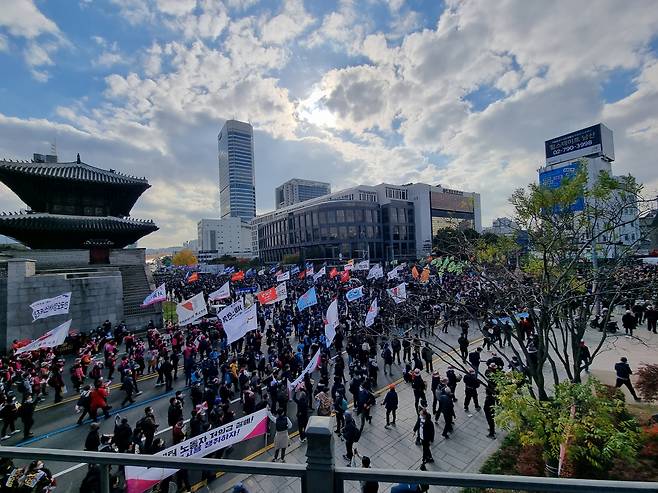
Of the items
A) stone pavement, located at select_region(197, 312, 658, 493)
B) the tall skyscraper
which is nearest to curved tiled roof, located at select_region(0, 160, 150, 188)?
stone pavement, located at select_region(197, 312, 658, 493)

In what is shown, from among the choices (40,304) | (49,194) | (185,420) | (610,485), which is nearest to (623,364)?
(610,485)

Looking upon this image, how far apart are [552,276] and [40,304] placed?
24.6m

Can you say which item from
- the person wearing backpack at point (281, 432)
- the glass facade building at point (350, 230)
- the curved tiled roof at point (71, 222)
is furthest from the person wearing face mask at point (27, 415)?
the glass facade building at point (350, 230)

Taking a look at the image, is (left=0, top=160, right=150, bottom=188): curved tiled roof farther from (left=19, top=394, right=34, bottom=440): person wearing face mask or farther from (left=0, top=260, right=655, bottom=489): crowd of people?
(left=19, top=394, right=34, bottom=440): person wearing face mask

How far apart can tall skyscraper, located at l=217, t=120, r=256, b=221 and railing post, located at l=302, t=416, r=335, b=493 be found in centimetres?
16987

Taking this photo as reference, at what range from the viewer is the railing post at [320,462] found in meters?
1.96

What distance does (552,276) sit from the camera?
539 inches

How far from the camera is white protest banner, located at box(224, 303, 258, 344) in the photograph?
40.3 ft

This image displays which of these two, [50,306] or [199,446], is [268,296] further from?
[199,446]

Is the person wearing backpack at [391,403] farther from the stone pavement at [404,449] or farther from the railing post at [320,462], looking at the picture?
the railing post at [320,462]

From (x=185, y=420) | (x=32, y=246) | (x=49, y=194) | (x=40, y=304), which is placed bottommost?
(x=185, y=420)

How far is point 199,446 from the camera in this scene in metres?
6.45

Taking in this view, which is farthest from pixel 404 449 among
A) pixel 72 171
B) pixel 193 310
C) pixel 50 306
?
pixel 72 171

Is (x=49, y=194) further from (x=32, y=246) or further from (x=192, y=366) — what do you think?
(x=192, y=366)
